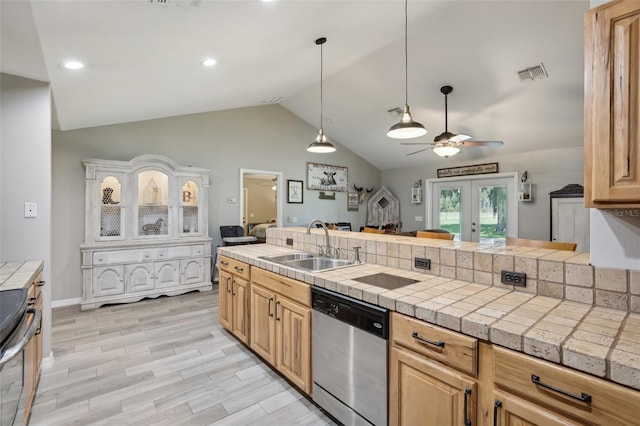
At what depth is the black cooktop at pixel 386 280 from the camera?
5.63 ft

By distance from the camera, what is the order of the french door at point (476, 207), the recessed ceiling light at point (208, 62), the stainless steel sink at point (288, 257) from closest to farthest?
the stainless steel sink at point (288, 257) → the recessed ceiling light at point (208, 62) → the french door at point (476, 207)

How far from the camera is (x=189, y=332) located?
10.6ft

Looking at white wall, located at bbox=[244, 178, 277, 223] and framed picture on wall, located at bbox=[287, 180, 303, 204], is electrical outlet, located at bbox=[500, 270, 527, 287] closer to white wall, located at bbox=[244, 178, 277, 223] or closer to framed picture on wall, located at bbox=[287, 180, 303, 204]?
framed picture on wall, located at bbox=[287, 180, 303, 204]

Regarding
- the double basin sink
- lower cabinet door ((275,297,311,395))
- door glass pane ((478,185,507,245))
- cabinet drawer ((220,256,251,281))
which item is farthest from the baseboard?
door glass pane ((478,185,507,245))

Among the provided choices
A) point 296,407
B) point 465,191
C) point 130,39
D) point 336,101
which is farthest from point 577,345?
point 465,191

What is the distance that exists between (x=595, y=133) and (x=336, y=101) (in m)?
4.83

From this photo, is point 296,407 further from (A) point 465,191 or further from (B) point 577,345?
(A) point 465,191

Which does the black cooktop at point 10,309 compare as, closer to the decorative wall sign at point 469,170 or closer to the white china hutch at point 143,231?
the white china hutch at point 143,231

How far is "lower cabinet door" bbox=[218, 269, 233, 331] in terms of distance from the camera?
2.99 meters

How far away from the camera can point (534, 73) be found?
→ 3.71 meters

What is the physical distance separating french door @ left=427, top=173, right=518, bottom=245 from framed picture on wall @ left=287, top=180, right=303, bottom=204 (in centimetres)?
300

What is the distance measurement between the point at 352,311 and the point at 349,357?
0.26 metres

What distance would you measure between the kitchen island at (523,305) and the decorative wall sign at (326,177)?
4.68 m

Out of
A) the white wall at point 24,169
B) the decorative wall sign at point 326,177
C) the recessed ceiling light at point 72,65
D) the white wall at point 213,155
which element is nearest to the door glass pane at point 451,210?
the white wall at point 213,155
